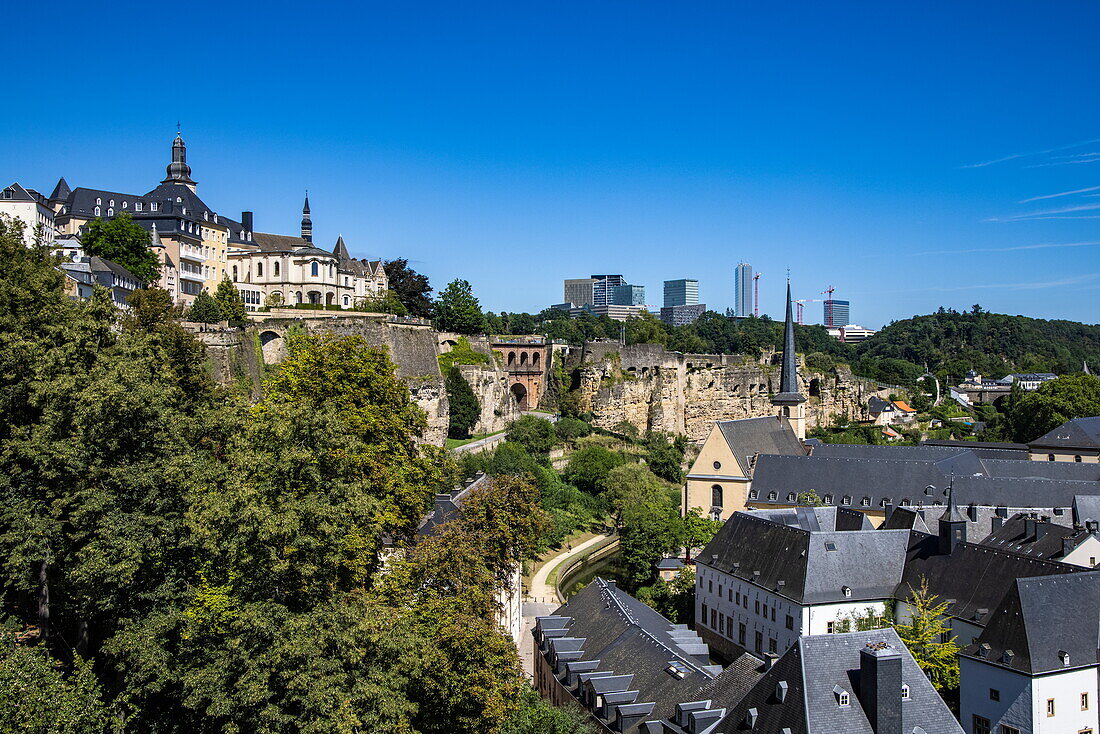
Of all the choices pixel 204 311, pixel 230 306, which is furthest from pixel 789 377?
pixel 204 311

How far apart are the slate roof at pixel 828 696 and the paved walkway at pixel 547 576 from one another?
21796 mm

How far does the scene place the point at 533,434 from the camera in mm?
61719

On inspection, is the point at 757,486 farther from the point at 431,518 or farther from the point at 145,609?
the point at 145,609

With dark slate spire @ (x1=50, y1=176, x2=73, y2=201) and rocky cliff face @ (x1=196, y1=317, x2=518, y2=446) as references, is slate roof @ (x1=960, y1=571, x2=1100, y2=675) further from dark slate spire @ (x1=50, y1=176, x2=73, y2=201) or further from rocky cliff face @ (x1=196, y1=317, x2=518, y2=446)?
dark slate spire @ (x1=50, y1=176, x2=73, y2=201)

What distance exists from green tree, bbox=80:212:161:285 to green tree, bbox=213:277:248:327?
418 cm

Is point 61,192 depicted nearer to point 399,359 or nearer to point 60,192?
point 60,192

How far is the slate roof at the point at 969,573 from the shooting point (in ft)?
87.4

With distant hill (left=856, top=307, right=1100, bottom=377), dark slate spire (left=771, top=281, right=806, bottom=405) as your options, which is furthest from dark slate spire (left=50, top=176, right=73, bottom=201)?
distant hill (left=856, top=307, right=1100, bottom=377)

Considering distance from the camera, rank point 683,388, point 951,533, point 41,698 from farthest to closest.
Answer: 1. point 683,388
2. point 951,533
3. point 41,698

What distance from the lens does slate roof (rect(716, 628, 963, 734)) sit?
1834 cm

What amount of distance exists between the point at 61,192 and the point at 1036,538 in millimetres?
64729

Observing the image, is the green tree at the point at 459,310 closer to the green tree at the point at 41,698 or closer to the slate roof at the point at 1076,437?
the slate roof at the point at 1076,437

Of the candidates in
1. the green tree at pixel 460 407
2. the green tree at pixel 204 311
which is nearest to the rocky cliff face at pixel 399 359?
the green tree at pixel 460 407

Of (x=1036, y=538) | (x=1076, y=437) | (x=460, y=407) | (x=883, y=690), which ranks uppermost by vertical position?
(x=460, y=407)
